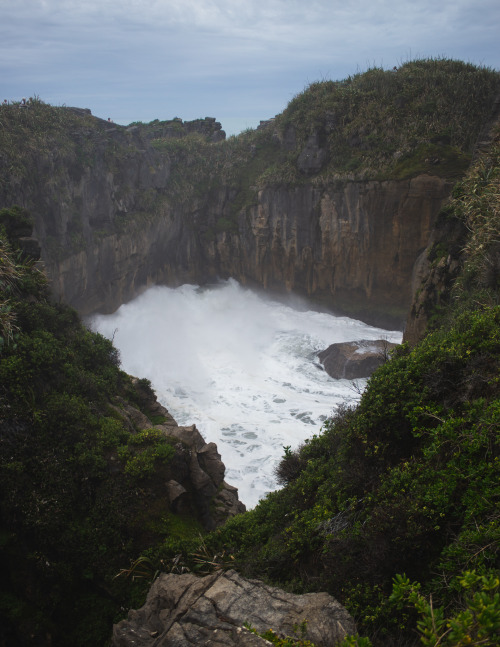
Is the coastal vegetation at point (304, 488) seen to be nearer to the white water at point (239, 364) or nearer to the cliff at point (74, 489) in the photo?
the cliff at point (74, 489)

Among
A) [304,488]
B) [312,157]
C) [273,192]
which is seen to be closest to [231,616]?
[304,488]

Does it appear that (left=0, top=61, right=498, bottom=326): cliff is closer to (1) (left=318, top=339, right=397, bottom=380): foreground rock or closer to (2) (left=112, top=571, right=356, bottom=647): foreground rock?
(1) (left=318, top=339, right=397, bottom=380): foreground rock

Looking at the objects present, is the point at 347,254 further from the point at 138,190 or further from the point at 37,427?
the point at 37,427

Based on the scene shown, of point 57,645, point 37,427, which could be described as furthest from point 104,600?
point 37,427

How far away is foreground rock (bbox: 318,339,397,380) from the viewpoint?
20.8 meters

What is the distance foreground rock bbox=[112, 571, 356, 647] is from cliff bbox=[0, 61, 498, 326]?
1993 cm

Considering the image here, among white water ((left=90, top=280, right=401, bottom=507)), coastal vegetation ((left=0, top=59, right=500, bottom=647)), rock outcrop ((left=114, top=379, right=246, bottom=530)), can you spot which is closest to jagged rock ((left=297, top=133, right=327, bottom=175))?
white water ((left=90, top=280, right=401, bottom=507))

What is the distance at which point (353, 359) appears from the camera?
21.3 metres

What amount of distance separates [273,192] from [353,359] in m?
13.6

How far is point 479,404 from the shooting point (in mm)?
5699

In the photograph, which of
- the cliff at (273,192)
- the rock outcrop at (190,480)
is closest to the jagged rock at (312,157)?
the cliff at (273,192)

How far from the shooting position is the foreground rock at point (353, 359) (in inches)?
820

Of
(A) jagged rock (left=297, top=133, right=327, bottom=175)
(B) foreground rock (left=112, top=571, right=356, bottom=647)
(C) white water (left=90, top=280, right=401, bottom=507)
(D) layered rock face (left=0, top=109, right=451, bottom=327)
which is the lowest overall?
(C) white water (left=90, top=280, right=401, bottom=507)

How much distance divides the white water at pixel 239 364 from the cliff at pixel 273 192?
1.76 metres
